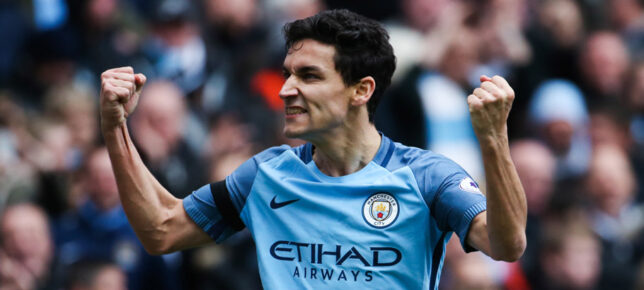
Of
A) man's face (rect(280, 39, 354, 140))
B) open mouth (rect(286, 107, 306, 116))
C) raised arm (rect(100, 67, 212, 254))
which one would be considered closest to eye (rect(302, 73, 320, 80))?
man's face (rect(280, 39, 354, 140))

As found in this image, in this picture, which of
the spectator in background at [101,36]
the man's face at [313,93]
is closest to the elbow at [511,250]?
the man's face at [313,93]

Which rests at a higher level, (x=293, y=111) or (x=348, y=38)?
(x=348, y=38)

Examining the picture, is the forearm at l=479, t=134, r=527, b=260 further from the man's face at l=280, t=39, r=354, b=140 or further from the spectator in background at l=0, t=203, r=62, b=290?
the spectator in background at l=0, t=203, r=62, b=290

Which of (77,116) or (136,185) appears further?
(77,116)

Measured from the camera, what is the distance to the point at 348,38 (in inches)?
178

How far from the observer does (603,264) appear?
8391 millimetres

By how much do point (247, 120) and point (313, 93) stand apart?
3.90 meters

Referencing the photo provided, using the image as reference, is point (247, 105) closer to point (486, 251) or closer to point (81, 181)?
point (81, 181)

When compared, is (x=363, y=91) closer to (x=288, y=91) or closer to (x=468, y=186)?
(x=288, y=91)

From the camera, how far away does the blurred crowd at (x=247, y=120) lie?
7.27m

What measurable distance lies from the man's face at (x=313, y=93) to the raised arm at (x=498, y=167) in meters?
0.84

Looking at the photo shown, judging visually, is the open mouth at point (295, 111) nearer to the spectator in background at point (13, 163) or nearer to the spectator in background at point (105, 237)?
the spectator in background at point (105, 237)

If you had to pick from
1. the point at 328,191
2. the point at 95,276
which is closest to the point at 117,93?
the point at 328,191

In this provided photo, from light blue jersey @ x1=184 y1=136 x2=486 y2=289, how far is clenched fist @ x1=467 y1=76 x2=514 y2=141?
1.18ft
